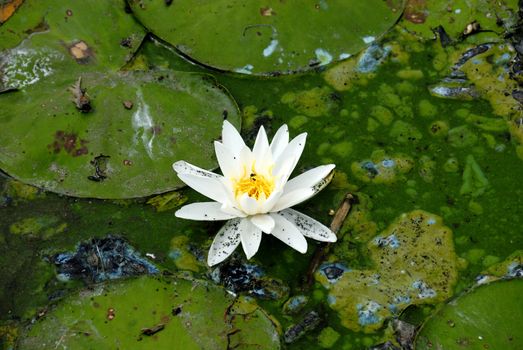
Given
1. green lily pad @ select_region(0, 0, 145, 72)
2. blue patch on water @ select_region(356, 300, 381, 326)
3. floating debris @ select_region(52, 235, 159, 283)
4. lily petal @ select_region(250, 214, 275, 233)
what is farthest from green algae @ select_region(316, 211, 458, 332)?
green lily pad @ select_region(0, 0, 145, 72)

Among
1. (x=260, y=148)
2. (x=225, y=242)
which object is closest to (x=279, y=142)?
(x=260, y=148)

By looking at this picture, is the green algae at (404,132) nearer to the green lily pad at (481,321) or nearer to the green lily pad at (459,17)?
the green lily pad at (459,17)

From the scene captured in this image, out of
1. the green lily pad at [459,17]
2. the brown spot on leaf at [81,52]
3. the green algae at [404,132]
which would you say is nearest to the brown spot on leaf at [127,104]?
the brown spot on leaf at [81,52]

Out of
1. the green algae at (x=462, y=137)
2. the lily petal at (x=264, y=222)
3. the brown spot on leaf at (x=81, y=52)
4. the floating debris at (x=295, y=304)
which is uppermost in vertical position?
the brown spot on leaf at (x=81, y=52)

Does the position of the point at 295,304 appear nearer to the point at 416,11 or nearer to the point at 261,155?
the point at 261,155

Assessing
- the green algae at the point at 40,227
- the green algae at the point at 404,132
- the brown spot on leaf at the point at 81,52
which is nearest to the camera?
the green algae at the point at 40,227

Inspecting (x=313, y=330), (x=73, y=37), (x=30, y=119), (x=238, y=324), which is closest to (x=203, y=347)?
(x=238, y=324)

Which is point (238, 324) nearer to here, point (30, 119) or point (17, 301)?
point (17, 301)
